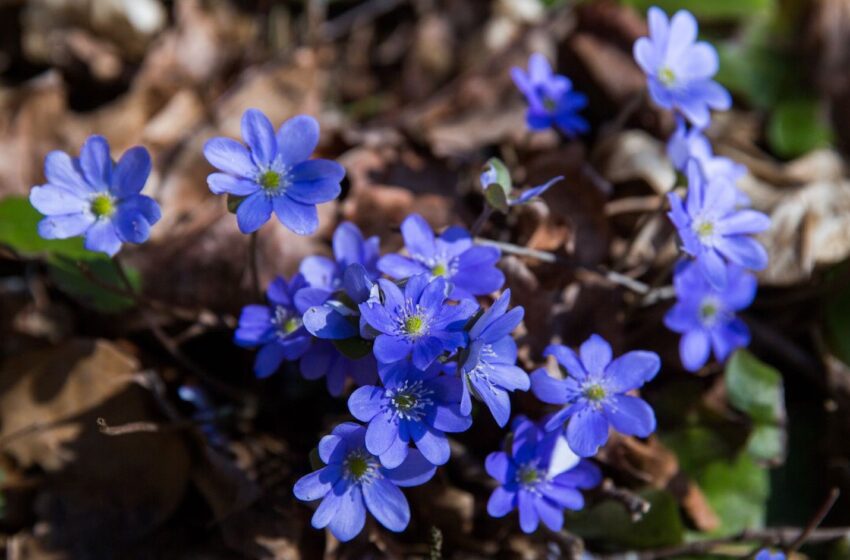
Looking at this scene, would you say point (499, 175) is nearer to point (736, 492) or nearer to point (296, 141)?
point (296, 141)

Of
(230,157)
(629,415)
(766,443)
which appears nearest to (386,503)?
(629,415)

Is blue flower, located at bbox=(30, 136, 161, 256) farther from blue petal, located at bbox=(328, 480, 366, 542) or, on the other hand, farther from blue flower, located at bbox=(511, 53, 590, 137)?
blue flower, located at bbox=(511, 53, 590, 137)

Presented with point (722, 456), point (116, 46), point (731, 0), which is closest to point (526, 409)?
point (722, 456)

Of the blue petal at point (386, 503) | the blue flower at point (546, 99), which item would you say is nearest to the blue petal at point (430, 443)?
the blue petal at point (386, 503)

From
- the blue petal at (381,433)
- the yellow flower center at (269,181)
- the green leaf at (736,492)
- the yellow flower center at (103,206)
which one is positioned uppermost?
the yellow flower center at (269,181)

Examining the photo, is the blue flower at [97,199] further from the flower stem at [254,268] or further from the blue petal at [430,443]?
the blue petal at [430,443]

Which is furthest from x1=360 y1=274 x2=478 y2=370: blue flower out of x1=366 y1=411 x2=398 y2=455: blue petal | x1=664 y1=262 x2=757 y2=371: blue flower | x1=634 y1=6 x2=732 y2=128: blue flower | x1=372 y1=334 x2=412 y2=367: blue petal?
x1=634 y1=6 x2=732 y2=128: blue flower
